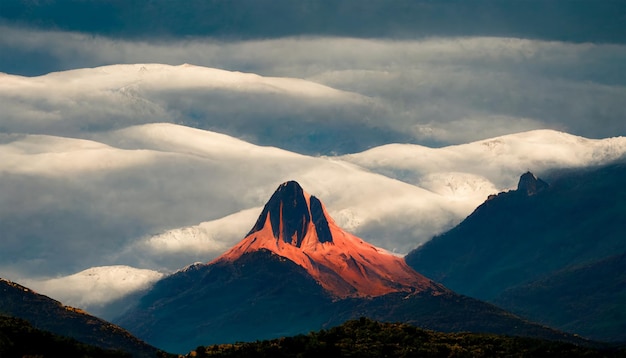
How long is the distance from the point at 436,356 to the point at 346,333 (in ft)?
54.5

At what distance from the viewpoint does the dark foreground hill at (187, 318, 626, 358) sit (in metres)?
181

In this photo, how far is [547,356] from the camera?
17875 centimetres

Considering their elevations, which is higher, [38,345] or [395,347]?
[38,345]

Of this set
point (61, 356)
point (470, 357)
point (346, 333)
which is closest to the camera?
point (61, 356)

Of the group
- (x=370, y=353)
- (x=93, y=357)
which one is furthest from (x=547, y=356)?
(x=93, y=357)

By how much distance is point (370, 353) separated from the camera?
18188 cm

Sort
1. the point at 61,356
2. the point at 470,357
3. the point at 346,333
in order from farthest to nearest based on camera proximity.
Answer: the point at 346,333
the point at 470,357
the point at 61,356

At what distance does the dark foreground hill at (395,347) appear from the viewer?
181 m

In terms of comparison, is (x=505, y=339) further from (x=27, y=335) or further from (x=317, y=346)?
(x=27, y=335)

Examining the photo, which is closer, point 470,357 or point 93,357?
point 93,357

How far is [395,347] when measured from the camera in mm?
185750

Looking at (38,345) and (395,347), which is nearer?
(38,345)

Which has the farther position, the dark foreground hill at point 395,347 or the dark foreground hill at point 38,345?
the dark foreground hill at point 395,347

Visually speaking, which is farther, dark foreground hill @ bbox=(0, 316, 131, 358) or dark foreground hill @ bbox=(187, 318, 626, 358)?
dark foreground hill @ bbox=(187, 318, 626, 358)
